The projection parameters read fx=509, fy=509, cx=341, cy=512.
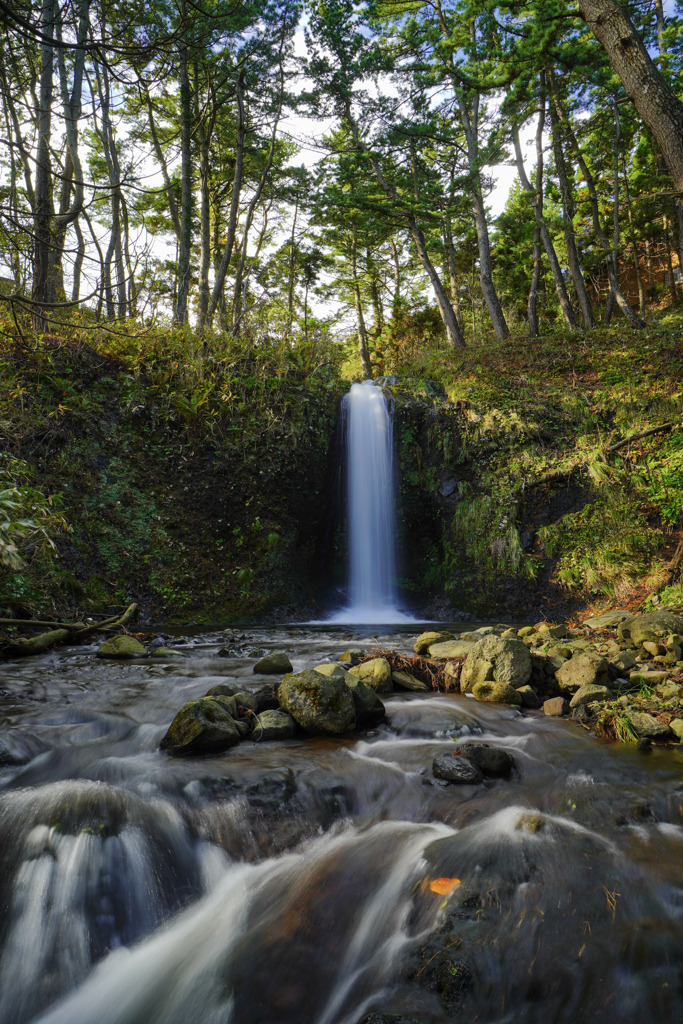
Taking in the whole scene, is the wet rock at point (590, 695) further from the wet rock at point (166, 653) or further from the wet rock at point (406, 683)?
the wet rock at point (166, 653)

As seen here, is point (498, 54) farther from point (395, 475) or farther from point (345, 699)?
point (345, 699)

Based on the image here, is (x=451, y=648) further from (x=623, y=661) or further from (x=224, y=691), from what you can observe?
(x=224, y=691)

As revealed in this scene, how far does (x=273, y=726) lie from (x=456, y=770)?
1287 millimetres

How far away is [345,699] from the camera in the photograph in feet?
12.5

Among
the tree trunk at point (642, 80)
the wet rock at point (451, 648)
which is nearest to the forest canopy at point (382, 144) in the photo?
the tree trunk at point (642, 80)

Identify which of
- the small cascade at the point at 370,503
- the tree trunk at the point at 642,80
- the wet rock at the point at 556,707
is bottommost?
the wet rock at the point at 556,707

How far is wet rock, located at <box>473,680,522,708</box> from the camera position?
4.30 meters

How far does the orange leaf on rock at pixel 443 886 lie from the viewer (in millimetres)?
2324

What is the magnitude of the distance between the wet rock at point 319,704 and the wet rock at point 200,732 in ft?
1.56

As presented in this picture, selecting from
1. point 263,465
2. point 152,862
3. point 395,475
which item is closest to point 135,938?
point 152,862

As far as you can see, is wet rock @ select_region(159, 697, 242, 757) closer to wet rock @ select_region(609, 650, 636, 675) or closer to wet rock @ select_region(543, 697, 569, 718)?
wet rock @ select_region(543, 697, 569, 718)

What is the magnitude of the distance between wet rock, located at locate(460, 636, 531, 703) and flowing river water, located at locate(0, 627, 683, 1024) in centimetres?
75

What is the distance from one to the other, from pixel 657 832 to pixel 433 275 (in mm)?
15609

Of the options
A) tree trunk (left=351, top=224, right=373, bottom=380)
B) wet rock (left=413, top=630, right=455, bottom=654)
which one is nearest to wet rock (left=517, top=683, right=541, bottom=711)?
wet rock (left=413, top=630, right=455, bottom=654)
